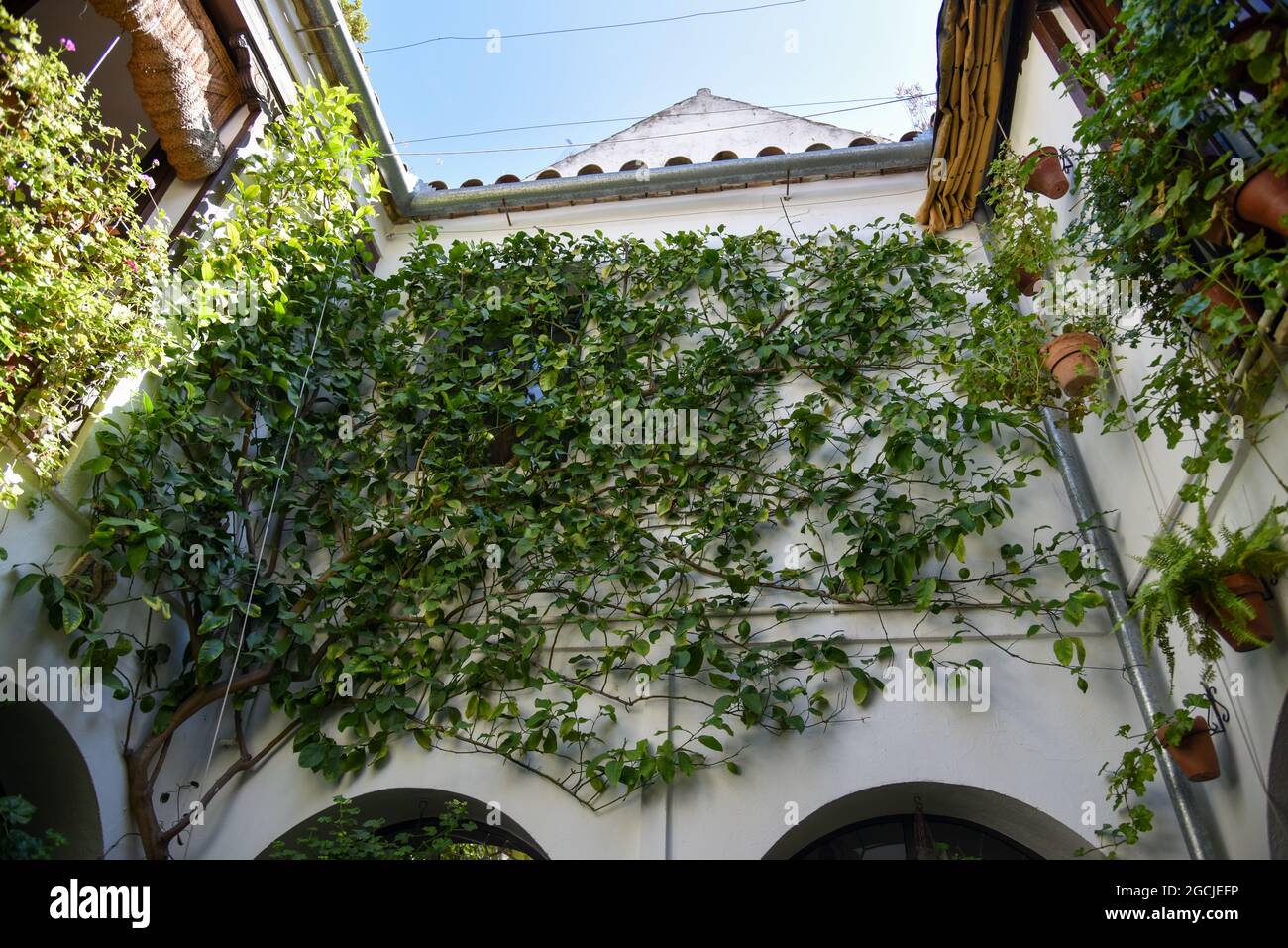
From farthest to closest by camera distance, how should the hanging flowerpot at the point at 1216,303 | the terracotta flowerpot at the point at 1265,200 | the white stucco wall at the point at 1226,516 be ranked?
the white stucco wall at the point at 1226,516 → the hanging flowerpot at the point at 1216,303 → the terracotta flowerpot at the point at 1265,200

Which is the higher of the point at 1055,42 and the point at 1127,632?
the point at 1055,42

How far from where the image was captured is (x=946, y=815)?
3893mm

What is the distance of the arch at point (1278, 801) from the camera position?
2.78 meters

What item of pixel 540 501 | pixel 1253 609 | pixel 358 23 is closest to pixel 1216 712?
pixel 1253 609

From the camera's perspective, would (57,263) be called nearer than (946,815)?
Yes

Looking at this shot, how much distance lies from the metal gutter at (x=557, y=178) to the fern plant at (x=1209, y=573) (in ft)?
12.1

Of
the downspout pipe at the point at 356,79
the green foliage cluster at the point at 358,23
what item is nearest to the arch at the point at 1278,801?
the downspout pipe at the point at 356,79

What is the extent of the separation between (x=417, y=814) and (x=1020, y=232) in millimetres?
3823

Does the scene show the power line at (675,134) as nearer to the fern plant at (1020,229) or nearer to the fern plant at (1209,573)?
the fern plant at (1020,229)

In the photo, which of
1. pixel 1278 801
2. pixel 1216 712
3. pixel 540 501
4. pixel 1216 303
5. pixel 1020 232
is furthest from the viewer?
pixel 540 501

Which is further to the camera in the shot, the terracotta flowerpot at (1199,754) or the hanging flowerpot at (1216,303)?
the terracotta flowerpot at (1199,754)

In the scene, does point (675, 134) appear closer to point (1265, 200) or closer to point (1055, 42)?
point (1055, 42)
